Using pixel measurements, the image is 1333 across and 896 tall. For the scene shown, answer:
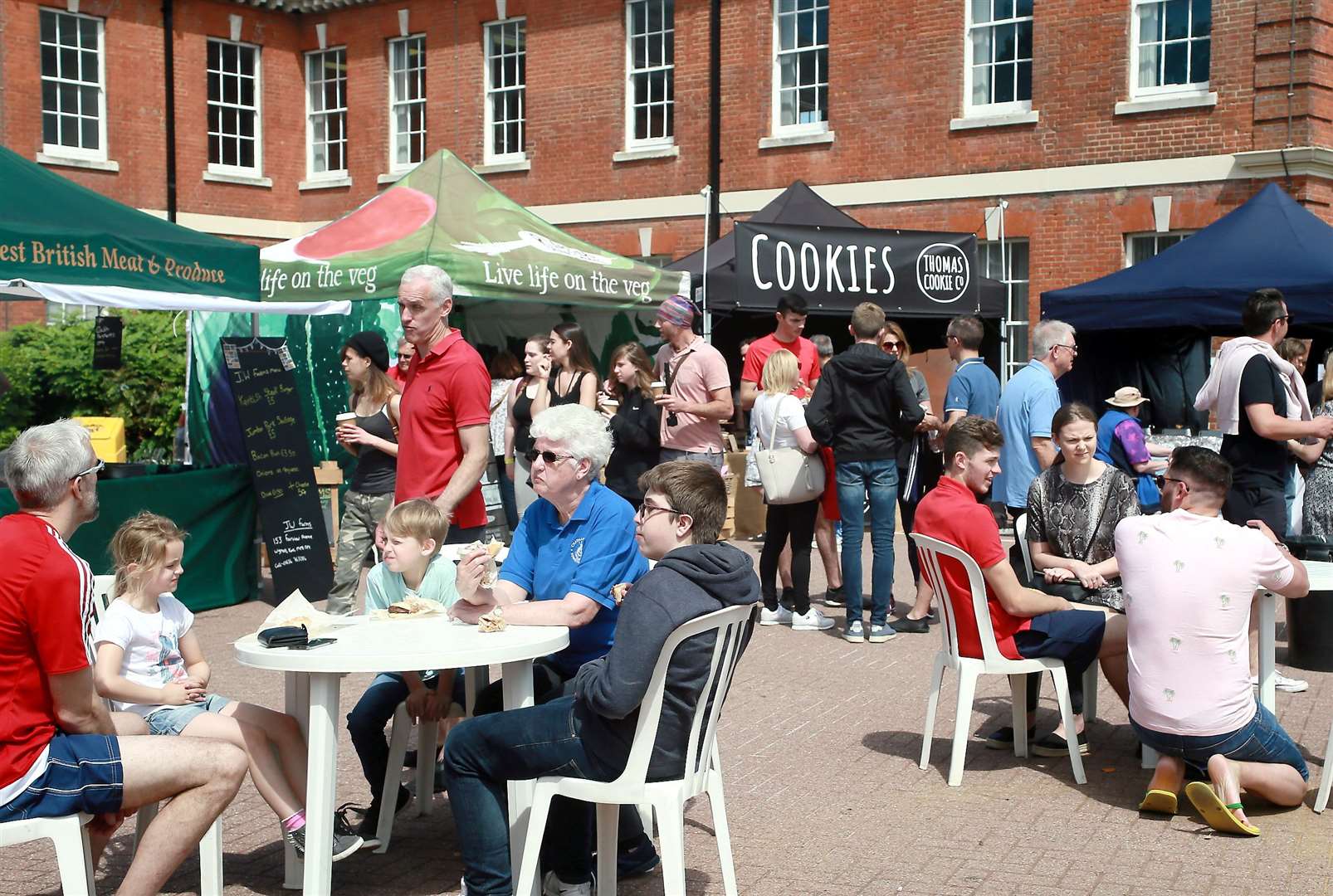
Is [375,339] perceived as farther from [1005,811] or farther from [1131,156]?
[1131,156]

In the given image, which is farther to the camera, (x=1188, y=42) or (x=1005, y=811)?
(x=1188, y=42)

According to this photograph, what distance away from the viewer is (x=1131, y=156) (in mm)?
17172

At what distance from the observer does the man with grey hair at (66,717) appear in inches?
142

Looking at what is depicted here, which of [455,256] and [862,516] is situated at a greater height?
[455,256]

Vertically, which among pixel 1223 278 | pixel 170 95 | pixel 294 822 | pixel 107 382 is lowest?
pixel 294 822

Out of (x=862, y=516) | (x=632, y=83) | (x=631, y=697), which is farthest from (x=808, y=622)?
(x=632, y=83)

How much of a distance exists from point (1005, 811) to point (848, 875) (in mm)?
960

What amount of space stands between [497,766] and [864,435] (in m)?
4.89

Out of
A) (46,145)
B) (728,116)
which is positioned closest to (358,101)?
(46,145)

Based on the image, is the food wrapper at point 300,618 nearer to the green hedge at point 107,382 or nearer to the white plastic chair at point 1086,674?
the white plastic chair at point 1086,674

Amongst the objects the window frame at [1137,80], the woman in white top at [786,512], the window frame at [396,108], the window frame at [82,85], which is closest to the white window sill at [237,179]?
the window frame at [82,85]

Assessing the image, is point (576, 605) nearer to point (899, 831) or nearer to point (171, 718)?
point (171, 718)

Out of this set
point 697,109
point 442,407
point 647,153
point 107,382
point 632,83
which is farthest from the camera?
point 632,83

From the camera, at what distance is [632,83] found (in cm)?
2152
